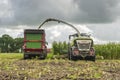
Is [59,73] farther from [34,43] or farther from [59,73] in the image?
[34,43]

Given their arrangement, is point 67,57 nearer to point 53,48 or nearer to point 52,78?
point 53,48

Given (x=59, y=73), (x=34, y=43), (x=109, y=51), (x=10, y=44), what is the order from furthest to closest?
1. (x=10, y=44)
2. (x=109, y=51)
3. (x=34, y=43)
4. (x=59, y=73)

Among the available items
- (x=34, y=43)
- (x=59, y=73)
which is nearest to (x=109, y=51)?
(x=34, y=43)

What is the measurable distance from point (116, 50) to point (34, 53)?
9794 millimetres

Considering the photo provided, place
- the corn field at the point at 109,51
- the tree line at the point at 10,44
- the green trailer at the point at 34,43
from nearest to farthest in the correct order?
1. the green trailer at the point at 34,43
2. the corn field at the point at 109,51
3. the tree line at the point at 10,44

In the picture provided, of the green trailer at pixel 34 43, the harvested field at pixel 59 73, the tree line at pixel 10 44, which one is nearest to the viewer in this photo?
the harvested field at pixel 59 73

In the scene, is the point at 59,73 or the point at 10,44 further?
the point at 10,44

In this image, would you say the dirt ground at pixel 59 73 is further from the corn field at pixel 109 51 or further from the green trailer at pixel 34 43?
the corn field at pixel 109 51

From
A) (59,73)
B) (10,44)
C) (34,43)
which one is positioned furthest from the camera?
(10,44)

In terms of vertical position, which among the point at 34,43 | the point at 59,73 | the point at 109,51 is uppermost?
the point at 34,43

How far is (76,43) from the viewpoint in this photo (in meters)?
36.5

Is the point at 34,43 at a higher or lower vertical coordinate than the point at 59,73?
higher

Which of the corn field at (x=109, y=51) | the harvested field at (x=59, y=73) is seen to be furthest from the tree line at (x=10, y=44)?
the harvested field at (x=59, y=73)

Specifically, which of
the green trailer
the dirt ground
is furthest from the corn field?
the dirt ground
